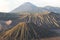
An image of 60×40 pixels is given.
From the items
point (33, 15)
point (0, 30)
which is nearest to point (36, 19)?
point (33, 15)

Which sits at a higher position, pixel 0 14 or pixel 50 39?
pixel 0 14

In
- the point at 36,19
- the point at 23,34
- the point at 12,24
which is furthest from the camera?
the point at 36,19

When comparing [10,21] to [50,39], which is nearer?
[50,39]

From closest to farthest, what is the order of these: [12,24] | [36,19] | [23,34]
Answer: [23,34] < [12,24] < [36,19]

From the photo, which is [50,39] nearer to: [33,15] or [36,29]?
[36,29]

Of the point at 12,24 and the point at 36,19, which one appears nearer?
the point at 12,24

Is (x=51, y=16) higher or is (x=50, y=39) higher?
(x=51, y=16)

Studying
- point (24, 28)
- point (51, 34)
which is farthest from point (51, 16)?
point (24, 28)

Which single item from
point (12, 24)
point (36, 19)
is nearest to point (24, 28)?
point (12, 24)

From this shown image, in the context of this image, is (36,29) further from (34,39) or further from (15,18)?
(15,18)
